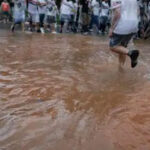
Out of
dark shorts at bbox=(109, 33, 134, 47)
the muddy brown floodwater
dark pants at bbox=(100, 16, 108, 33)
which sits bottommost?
the muddy brown floodwater

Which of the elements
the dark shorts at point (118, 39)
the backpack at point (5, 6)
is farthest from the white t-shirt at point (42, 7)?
the dark shorts at point (118, 39)

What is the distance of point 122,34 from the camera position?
6883mm

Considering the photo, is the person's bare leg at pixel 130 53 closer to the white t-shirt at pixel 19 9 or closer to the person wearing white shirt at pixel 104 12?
the white t-shirt at pixel 19 9

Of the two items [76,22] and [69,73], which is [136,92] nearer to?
[69,73]

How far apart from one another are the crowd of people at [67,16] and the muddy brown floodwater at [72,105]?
7.86 m

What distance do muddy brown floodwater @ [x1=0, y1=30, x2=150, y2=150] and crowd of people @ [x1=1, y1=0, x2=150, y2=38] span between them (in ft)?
25.8

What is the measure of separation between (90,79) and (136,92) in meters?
1.03

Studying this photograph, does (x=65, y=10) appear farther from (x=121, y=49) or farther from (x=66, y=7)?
(x=121, y=49)

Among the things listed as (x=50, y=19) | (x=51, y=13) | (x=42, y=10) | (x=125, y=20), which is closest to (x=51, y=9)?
(x=51, y=13)

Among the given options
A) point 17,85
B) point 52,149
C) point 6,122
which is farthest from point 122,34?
point 52,149

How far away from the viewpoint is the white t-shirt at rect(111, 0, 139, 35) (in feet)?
22.0

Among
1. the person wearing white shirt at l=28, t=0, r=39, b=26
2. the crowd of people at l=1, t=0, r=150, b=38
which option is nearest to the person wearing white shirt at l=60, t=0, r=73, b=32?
the crowd of people at l=1, t=0, r=150, b=38

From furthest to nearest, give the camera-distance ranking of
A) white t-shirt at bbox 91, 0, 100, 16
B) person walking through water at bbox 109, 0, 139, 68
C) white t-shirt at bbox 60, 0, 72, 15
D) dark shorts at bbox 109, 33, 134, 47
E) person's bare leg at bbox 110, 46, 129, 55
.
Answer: white t-shirt at bbox 91, 0, 100, 16 → white t-shirt at bbox 60, 0, 72, 15 → dark shorts at bbox 109, 33, 134, 47 → person's bare leg at bbox 110, 46, 129, 55 → person walking through water at bbox 109, 0, 139, 68

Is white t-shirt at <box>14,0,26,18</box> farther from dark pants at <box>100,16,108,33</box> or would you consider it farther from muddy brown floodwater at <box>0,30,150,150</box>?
muddy brown floodwater at <box>0,30,150,150</box>
